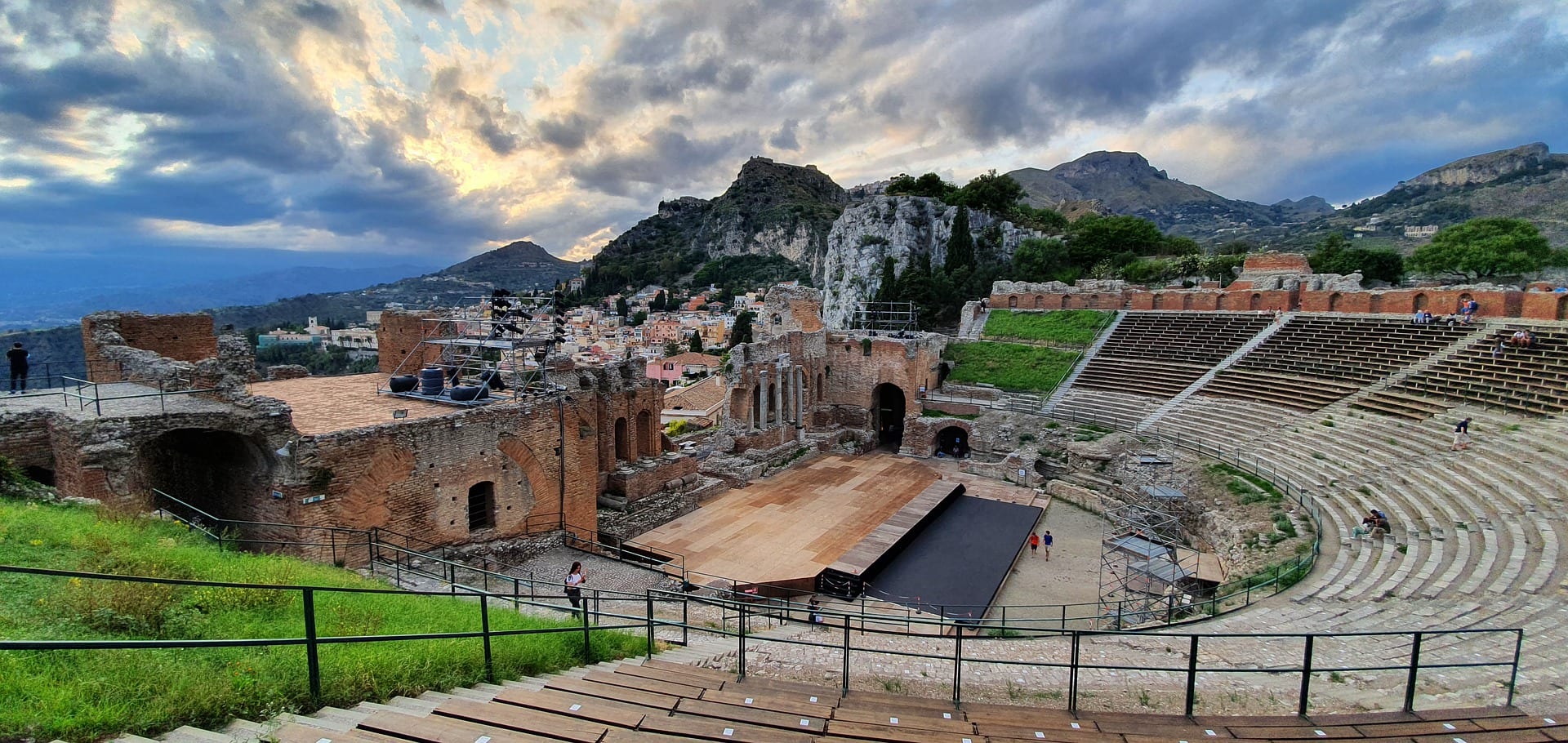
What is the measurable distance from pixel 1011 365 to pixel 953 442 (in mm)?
5492

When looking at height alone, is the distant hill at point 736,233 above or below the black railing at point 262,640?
above

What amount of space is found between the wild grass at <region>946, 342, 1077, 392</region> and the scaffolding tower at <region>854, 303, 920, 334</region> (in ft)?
11.4

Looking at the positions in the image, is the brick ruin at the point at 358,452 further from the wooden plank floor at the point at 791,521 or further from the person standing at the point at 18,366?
the person standing at the point at 18,366

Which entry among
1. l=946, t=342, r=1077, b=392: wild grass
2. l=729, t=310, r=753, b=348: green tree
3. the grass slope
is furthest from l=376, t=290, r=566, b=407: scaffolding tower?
l=729, t=310, r=753, b=348: green tree

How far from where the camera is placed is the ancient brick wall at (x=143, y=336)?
14.9 metres

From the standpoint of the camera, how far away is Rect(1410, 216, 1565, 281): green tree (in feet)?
135

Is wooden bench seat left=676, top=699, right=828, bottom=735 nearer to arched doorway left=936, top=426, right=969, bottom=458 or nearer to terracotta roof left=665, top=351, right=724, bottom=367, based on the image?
arched doorway left=936, top=426, right=969, bottom=458

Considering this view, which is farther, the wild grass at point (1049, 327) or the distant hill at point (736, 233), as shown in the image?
the distant hill at point (736, 233)

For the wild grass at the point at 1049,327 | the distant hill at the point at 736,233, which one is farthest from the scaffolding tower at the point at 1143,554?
the distant hill at the point at 736,233

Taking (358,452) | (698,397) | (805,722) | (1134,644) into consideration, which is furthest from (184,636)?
(698,397)

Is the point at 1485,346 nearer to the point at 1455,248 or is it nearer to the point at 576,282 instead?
the point at 1455,248

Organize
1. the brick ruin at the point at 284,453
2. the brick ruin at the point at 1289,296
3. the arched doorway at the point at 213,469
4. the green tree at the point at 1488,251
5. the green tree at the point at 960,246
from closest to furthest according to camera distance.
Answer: the brick ruin at the point at 284,453 < the arched doorway at the point at 213,469 < the brick ruin at the point at 1289,296 < the green tree at the point at 1488,251 < the green tree at the point at 960,246

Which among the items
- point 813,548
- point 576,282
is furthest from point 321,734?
point 576,282

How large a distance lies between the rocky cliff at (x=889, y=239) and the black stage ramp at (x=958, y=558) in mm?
42195
